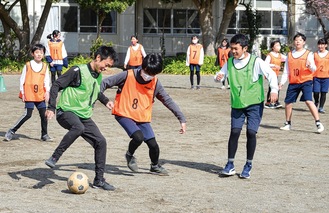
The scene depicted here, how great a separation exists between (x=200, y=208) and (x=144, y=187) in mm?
1258

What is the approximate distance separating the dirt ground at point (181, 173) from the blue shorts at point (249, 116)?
651 millimetres

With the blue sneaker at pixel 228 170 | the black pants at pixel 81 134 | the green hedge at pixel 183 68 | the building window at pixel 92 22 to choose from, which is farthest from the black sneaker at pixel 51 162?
the building window at pixel 92 22

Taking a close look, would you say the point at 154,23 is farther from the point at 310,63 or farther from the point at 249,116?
the point at 249,116

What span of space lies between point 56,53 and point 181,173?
12.3m

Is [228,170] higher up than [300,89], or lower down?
lower down

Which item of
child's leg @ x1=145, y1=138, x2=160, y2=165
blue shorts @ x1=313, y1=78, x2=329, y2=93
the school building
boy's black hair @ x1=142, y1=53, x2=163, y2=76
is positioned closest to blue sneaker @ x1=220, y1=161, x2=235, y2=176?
child's leg @ x1=145, y1=138, x2=160, y2=165

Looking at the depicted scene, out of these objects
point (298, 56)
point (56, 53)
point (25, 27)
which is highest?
point (25, 27)

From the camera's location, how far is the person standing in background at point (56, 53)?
21.5 m

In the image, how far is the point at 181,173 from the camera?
397 inches

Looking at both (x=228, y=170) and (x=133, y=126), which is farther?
(x=228, y=170)

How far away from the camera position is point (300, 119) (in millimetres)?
16891

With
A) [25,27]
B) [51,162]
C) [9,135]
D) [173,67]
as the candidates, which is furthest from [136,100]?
[25,27]

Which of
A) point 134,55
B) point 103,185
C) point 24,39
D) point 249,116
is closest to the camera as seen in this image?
point 103,185

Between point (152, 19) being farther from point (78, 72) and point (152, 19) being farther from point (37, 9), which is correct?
point (78, 72)
